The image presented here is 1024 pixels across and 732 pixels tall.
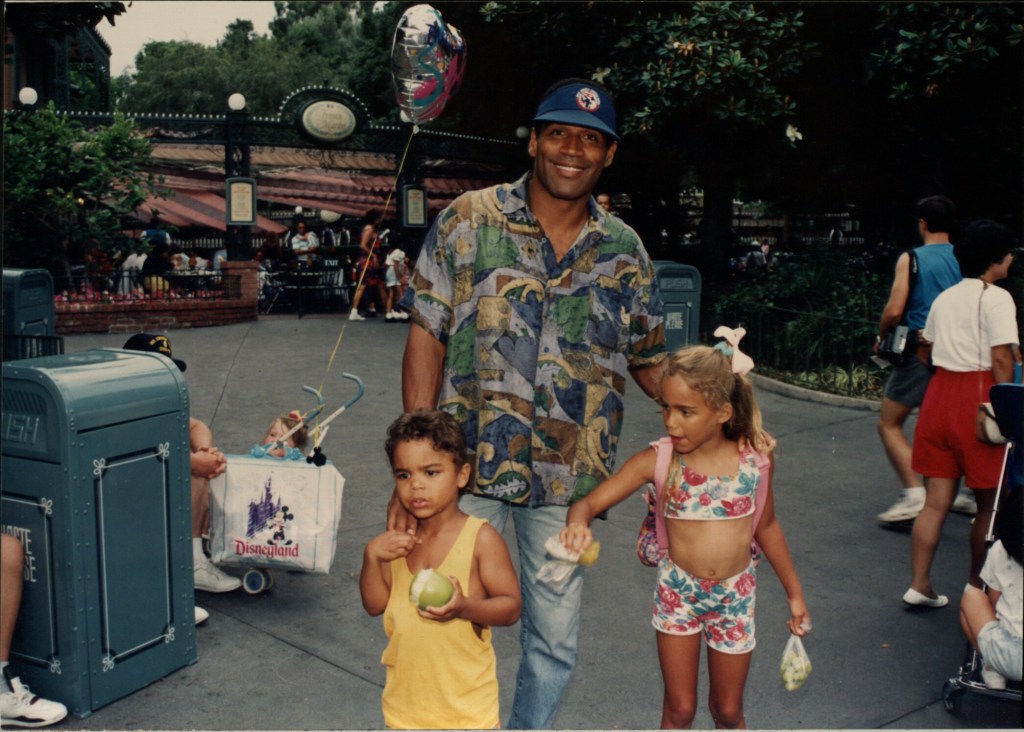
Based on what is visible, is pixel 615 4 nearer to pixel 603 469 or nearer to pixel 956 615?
pixel 956 615

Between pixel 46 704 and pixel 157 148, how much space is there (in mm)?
17368

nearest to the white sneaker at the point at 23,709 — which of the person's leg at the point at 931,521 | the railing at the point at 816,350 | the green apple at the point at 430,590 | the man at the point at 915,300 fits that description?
the green apple at the point at 430,590

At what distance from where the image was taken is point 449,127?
22.0m

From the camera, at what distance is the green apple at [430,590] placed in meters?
2.54

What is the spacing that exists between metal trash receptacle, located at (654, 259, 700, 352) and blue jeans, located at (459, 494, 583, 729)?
A: 8.34 metres

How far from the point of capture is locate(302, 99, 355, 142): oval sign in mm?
17203

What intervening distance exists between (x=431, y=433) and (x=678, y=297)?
9.07 m

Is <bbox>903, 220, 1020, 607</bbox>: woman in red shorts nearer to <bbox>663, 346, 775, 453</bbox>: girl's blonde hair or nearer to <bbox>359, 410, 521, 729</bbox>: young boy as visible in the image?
<bbox>663, 346, 775, 453</bbox>: girl's blonde hair

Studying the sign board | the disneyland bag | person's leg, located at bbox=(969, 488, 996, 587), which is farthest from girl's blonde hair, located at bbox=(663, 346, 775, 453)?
the sign board

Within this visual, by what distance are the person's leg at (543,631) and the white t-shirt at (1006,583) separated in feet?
4.47

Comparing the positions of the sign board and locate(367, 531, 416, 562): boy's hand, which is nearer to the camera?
locate(367, 531, 416, 562): boy's hand

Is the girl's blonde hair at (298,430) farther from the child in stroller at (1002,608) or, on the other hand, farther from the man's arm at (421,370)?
the child in stroller at (1002,608)

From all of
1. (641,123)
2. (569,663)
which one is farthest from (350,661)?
(641,123)

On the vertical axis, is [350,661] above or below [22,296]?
below
